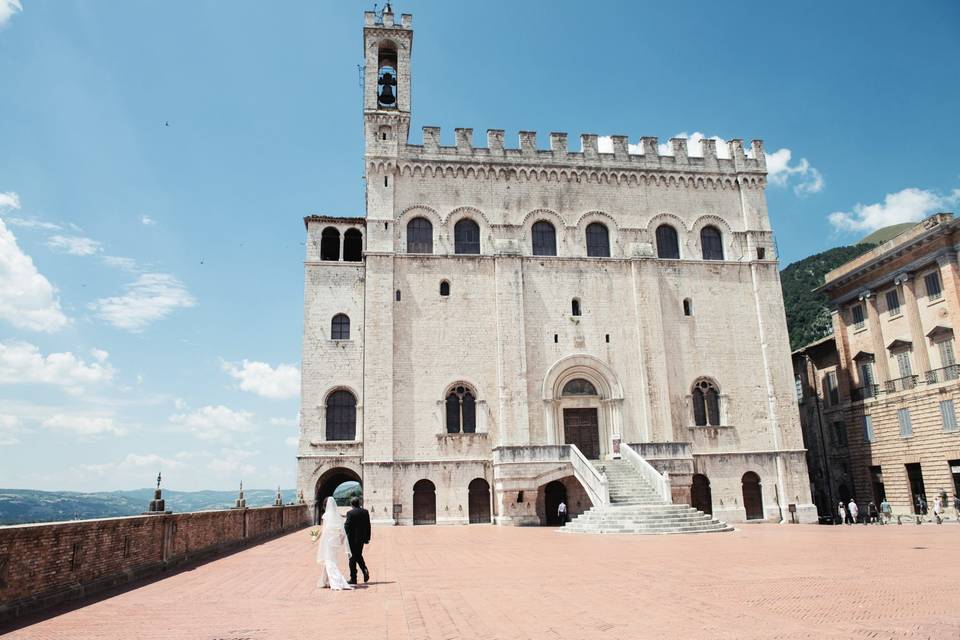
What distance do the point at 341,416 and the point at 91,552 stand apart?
20.7 meters

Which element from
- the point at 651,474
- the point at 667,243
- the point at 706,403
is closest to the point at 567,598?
the point at 651,474

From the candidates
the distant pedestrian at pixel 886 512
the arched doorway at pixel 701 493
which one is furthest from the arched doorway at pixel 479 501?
the distant pedestrian at pixel 886 512

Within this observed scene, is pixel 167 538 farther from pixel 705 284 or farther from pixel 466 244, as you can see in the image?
pixel 705 284

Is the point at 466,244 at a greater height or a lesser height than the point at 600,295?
greater

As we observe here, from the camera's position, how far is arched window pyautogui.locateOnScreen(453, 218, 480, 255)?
111 feet

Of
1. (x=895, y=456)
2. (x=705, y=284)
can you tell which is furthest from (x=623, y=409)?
(x=895, y=456)

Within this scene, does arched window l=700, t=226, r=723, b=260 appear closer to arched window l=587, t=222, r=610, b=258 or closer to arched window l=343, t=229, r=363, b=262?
arched window l=587, t=222, r=610, b=258

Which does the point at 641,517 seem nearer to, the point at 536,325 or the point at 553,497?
the point at 553,497

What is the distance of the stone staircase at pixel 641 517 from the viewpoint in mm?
22422

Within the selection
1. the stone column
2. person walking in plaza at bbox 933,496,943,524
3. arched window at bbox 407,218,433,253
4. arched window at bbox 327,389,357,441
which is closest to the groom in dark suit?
arched window at bbox 327,389,357,441

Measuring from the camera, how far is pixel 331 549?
11203mm

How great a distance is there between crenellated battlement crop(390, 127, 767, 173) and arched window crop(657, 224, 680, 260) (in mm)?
3320

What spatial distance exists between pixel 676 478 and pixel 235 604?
23.1 meters

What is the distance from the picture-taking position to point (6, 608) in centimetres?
889
